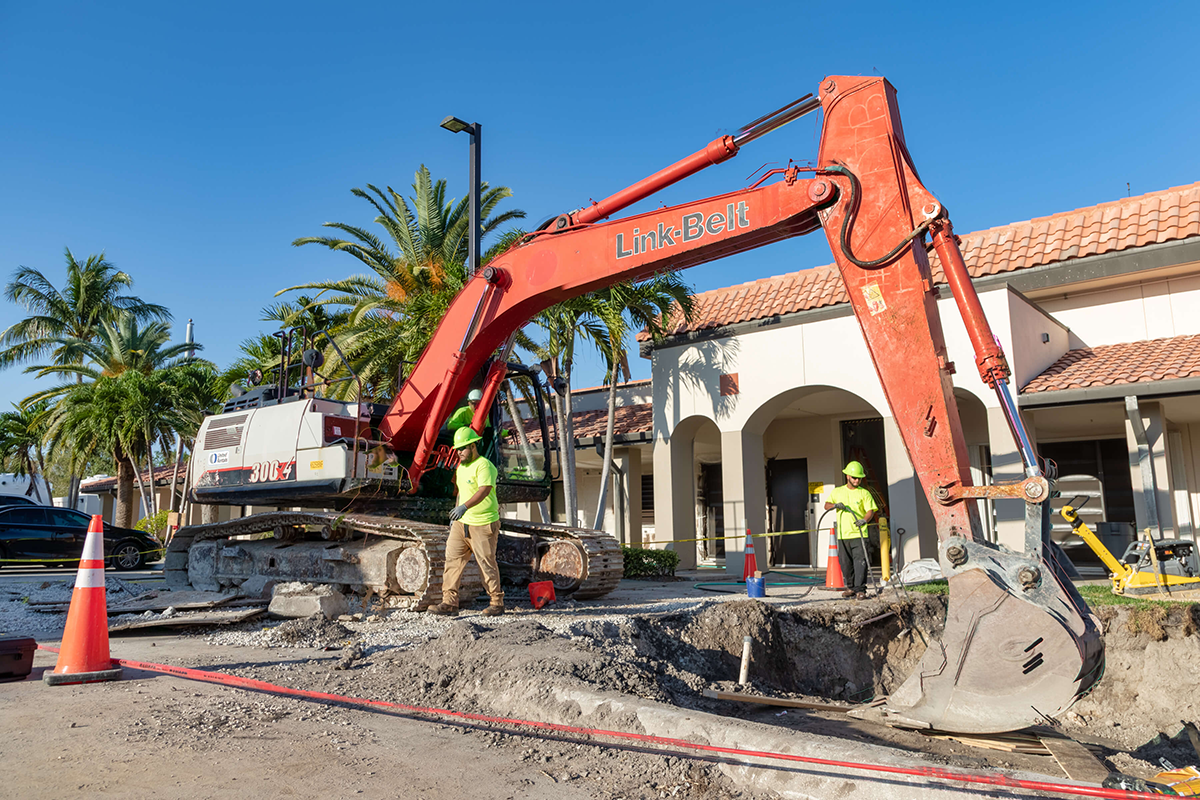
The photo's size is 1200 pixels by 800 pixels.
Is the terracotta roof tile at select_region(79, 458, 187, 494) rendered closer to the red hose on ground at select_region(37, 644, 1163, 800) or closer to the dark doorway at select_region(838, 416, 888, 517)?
the dark doorway at select_region(838, 416, 888, 517)

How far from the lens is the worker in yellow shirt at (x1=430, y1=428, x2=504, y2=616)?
322 inches

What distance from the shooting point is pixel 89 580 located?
210 inches

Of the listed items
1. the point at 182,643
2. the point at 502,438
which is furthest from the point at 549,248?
the point at 182,643

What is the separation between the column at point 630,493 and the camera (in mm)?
19281

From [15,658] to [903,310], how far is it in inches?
241

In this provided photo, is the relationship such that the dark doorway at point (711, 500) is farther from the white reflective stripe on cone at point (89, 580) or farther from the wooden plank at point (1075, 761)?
the white reflective stripe on cone at point (89, 580)

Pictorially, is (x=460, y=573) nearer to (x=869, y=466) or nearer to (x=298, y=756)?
(x=298, y=756)

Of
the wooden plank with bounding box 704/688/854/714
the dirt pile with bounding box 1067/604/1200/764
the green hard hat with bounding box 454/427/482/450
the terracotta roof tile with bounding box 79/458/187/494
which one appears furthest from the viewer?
the terracotta roof tile with bounding box 79/458/187/494

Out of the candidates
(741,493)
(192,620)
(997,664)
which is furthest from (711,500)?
(997,664)

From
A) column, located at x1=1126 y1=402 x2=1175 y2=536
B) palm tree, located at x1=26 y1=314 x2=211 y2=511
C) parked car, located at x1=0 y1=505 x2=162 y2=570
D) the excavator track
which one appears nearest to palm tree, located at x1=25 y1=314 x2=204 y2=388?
palm tree, located at x1=26 y1=314 x2=211 y2=511

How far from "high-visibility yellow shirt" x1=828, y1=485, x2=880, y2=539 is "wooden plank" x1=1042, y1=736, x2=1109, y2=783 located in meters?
5.21

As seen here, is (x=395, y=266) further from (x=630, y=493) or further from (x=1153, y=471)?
(x=1153, y=471)

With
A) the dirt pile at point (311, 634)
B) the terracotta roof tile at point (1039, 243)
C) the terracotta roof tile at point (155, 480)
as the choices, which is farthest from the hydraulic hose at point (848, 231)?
the terracotta roof tile at point (155, 480)

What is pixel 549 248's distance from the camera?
8.09 meters
